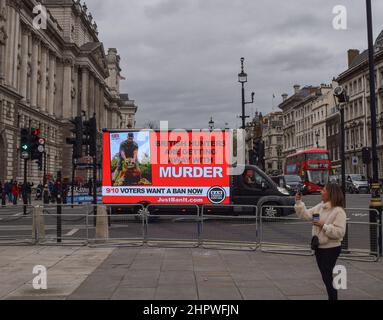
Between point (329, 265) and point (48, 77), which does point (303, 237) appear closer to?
point (329, 265)

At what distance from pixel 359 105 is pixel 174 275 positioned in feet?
244

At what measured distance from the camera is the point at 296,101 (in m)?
111

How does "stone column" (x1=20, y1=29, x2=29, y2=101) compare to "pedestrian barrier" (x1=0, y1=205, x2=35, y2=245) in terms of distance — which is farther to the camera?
"stone column" (x1=20, y1=29, x2=29, y2=101)

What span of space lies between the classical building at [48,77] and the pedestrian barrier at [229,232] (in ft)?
146

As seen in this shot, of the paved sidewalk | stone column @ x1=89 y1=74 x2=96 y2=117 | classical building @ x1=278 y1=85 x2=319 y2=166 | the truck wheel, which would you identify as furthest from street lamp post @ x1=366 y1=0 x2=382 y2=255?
classical building @ x1=278 y1=85 x2=319 y2=166

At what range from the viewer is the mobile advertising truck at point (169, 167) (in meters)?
18.8

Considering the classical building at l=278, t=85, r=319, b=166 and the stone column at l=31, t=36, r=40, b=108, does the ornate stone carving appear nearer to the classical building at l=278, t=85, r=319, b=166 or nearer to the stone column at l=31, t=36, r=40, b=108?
the stone column at l=31, t=36, r=40, b=108

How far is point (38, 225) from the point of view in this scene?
13.0 m

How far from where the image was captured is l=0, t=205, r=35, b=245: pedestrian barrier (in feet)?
42.8

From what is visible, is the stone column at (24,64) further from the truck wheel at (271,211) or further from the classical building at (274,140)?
the classical building at (274,140)

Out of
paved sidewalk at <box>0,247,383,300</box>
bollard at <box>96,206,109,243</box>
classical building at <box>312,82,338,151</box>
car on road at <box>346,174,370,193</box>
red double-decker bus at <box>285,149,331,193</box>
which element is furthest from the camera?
classical building at <box>312,82,338,151</box>
